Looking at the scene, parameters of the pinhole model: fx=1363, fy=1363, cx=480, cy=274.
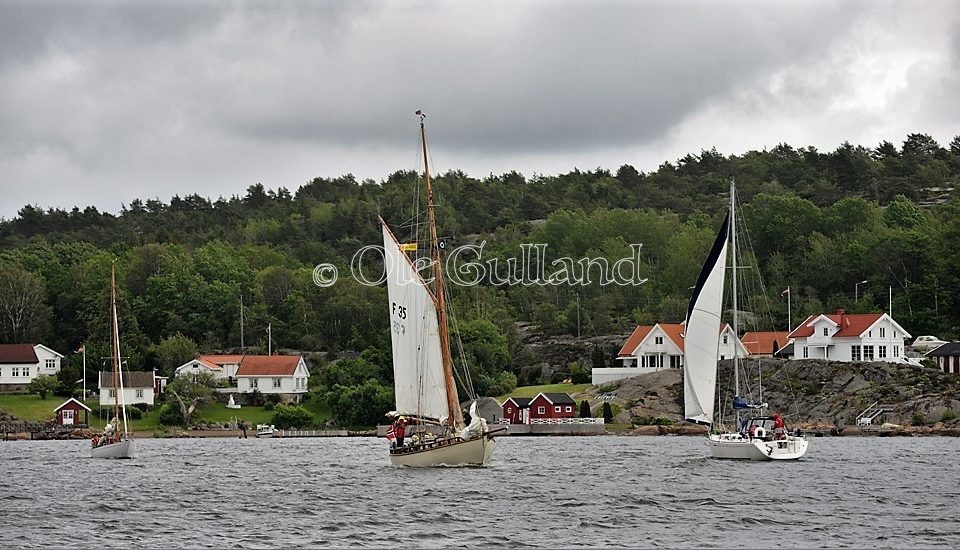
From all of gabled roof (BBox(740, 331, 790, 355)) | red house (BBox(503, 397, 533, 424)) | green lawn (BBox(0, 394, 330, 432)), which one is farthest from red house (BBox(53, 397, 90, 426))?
gabled roof (BBox(740, 331, 790, 355))

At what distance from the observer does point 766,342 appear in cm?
11706

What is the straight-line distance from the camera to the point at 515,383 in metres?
116

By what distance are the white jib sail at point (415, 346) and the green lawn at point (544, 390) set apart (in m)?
50.5

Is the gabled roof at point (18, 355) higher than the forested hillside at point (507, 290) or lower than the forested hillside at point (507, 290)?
lower

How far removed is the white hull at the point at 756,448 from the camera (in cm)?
6325

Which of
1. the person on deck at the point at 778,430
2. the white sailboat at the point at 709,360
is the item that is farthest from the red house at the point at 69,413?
the person on deck at the point at 778,430

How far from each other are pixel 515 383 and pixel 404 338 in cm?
5752

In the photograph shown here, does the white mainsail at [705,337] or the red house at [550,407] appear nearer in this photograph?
the white mainsail at [705,337]

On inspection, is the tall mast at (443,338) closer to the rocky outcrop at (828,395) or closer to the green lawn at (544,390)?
the rocky outcrop at (828,395)

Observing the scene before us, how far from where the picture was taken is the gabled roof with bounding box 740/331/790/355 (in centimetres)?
11550

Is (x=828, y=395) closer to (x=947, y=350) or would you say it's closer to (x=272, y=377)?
(x=947, y=350)

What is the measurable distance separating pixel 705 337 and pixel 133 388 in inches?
2633

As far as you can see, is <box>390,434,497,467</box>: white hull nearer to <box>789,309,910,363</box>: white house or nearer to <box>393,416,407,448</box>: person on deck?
<box>393,416,407,448</box>: person on deck

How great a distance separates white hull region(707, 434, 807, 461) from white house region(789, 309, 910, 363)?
4494 centimetres
